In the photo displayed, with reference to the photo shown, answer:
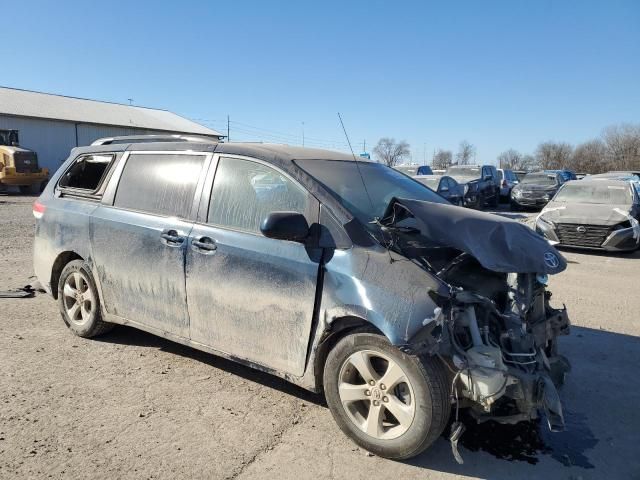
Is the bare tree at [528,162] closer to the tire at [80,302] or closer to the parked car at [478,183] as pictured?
the parked car at [478,183]

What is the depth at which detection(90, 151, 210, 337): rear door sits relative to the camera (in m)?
3.96

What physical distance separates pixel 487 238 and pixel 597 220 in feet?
27.9

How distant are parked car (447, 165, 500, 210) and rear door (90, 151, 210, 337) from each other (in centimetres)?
1620

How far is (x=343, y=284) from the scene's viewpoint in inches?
121

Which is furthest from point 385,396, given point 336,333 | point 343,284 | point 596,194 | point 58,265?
point 596,194

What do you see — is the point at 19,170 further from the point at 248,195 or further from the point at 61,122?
the point at 248,195

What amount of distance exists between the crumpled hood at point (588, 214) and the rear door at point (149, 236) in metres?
9.05

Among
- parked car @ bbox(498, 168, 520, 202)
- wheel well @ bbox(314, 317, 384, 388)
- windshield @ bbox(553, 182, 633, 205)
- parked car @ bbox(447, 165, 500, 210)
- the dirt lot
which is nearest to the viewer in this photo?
the dirt lot

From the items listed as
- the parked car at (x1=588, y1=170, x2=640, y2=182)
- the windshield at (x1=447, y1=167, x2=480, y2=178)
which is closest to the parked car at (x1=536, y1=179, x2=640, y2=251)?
the parked car at (x1=588, y1=170, x2=640, y2=182)

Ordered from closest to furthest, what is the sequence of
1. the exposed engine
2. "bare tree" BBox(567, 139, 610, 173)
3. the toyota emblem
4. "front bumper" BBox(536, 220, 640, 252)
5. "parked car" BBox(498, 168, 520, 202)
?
the exposed engine < the toyota emblem < "front bumper" BBox(536, 220, 640, 252) < "parked car" BBox(498, 168, 520, 202) < "bare tree" BBox(567, 139, 610, 173)

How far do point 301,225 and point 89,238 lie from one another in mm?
2461

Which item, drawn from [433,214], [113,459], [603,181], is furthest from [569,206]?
[113,459]

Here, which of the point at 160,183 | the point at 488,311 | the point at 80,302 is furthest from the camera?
the point at 80,302

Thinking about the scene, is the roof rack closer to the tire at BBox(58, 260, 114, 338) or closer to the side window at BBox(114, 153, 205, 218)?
the side window at BBox(114, 153, 205, 218)
